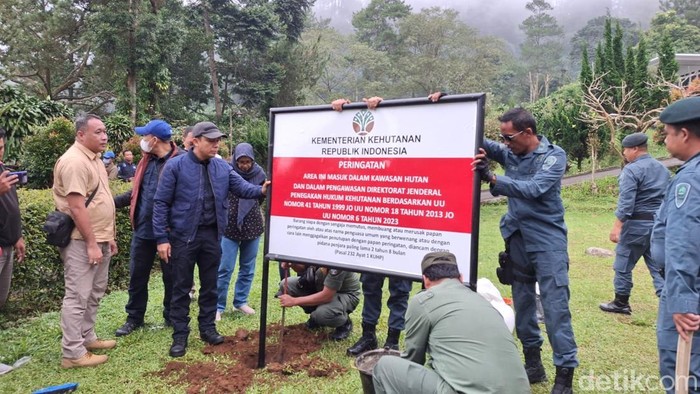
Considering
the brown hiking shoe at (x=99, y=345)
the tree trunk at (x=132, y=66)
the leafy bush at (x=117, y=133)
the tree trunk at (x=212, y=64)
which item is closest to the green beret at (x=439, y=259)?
the brown hiking shoe at (x=99, y=345)

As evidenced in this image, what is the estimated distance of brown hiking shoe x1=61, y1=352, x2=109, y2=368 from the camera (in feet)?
11.5

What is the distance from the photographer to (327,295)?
3924 mm

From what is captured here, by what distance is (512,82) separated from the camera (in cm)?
5619

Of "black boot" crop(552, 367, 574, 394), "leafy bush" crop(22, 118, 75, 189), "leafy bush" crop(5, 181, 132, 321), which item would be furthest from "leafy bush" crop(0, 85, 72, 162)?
→ "black boot" crop(552, 367, 574, 394)

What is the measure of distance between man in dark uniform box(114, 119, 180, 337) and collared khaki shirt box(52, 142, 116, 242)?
0.41 metres

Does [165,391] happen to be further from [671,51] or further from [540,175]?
A: [671,51]

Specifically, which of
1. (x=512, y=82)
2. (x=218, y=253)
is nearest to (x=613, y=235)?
(x=218, y=253)

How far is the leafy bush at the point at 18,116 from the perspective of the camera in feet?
30.9

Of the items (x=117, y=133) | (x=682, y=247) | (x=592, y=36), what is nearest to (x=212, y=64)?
(x=117, y=133)

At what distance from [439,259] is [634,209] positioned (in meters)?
3.42

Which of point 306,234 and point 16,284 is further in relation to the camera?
point 16,284

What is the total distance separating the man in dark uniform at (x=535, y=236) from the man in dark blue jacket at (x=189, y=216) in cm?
186

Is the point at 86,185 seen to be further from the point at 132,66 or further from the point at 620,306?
the point at 132,66

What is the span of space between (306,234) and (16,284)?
311 centimetres
